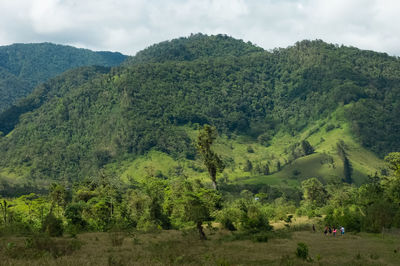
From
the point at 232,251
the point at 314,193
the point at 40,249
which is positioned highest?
the point at 40,249

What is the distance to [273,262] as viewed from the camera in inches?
1097

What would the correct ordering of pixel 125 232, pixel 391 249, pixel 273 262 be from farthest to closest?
pixel 125 232 < pixel 391 249 < pixel 273 262

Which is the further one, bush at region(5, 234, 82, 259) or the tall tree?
the tall tree

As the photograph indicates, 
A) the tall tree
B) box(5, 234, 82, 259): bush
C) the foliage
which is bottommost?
the foliage

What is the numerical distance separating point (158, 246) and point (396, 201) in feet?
138

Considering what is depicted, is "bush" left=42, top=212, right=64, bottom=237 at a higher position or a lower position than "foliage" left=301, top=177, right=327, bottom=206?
higher

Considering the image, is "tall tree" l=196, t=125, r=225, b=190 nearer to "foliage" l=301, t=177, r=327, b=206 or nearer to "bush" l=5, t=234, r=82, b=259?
"bush" l=5, t=234, r=82, b=259

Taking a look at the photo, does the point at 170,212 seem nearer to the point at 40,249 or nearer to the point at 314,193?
the point at 40,249

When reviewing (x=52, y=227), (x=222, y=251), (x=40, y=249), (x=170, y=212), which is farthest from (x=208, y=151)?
(x=40, y=249)

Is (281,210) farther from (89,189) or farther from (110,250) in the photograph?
(110,250)

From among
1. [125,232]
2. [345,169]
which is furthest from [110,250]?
[345,169]

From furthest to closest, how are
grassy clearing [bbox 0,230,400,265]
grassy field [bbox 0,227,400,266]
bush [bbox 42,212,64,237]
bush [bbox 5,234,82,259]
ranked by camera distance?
bush [bbox 42,212,64,237] → grassy clearing [bbox 0,230,400,265] → grassy field [bbox 0,227,400,266] → bush [bbox 5,234,82,259]

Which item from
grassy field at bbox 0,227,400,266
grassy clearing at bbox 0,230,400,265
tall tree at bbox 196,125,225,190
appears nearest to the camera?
grassy field at bbox 0,227,400,266

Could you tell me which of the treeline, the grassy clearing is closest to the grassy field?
the grassy clearing
